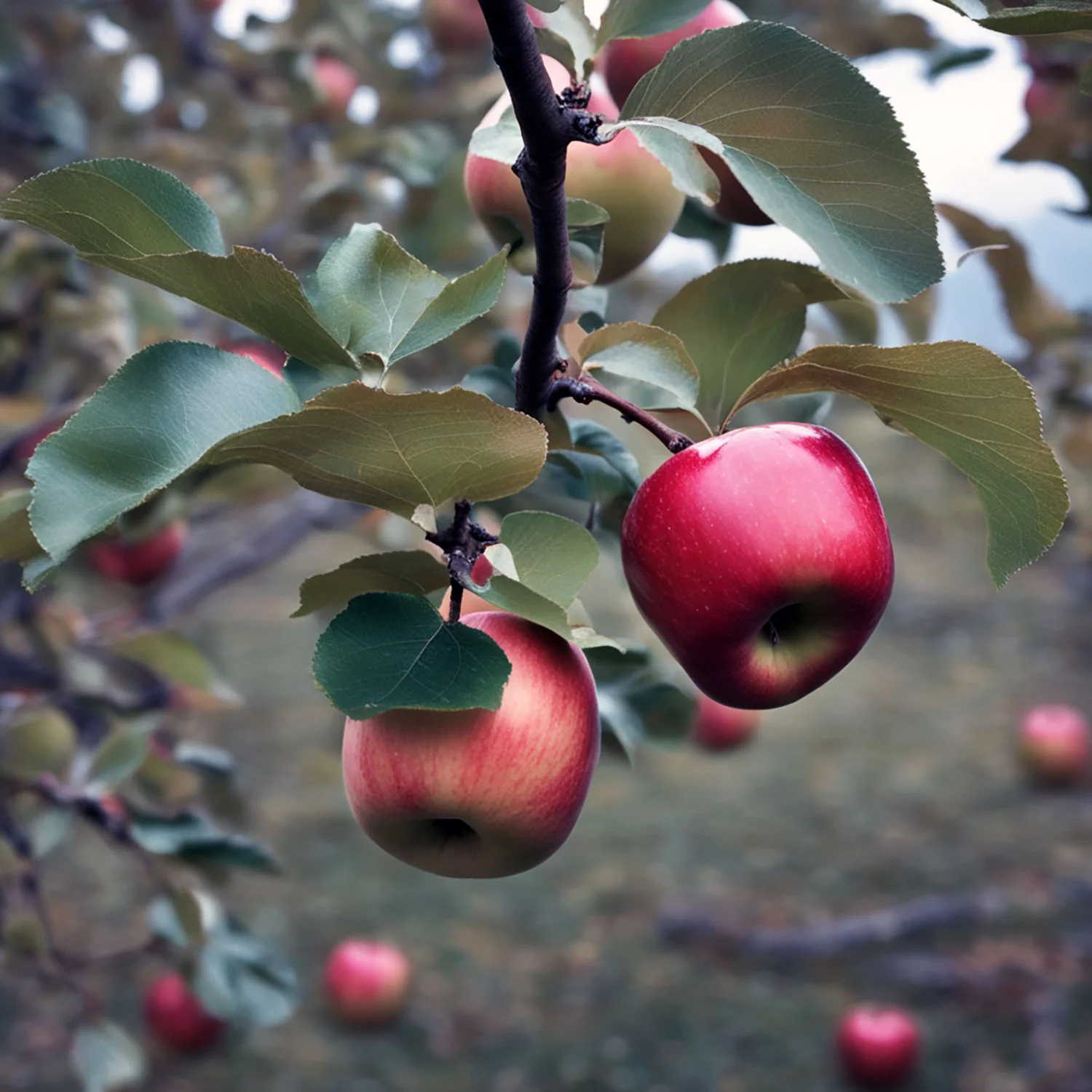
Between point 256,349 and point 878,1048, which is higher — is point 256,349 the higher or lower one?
the higher one

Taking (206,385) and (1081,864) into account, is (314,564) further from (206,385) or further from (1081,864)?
(206,385)

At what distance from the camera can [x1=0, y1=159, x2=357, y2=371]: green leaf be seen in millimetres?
318

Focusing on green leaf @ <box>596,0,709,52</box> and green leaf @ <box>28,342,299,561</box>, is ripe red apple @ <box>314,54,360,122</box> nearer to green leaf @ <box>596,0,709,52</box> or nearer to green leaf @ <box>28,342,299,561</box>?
green leaf @ <box>596,0,709,52</box>

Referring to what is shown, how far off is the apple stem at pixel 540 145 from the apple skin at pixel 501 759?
0.35ft

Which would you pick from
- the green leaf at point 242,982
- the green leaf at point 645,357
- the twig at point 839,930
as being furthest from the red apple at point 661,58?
the twig at point 839,930

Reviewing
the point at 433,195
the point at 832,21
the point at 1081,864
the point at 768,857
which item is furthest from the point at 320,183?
the point at 1081,864

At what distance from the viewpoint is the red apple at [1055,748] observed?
212cm

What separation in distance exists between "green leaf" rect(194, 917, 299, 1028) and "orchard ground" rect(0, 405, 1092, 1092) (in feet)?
1.93

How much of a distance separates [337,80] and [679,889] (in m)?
1.44

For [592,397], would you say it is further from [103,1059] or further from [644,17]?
[103,1059]

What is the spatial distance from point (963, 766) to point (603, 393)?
2.20 m

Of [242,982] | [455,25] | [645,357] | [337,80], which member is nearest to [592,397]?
[645,357]

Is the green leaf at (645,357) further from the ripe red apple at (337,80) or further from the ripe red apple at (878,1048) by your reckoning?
the ripe red apple at (878,1048)

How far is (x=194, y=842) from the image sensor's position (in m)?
0.73
